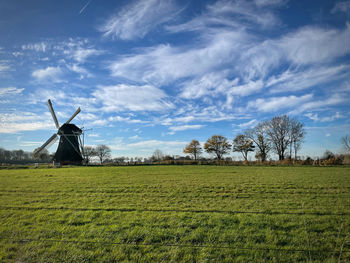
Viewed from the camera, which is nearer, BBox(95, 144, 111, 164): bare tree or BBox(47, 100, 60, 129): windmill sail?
BBox(47, 100, 60, 129): windmill sail

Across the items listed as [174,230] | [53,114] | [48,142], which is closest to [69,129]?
[53,114]

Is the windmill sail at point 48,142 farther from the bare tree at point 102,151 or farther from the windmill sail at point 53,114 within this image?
the bare tree at point 102,151

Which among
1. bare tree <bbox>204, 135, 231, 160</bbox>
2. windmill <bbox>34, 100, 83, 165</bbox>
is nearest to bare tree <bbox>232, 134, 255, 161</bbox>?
bare tree <bbox>204, 135, 231, 160</bbox>

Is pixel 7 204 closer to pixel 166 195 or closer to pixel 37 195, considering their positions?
pixel 37 195

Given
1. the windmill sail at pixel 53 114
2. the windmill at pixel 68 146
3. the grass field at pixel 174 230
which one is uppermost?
the windmill sail at pixel 53 114

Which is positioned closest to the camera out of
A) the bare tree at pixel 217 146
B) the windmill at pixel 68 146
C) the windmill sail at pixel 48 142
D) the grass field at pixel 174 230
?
the grass field at pixel 174 230

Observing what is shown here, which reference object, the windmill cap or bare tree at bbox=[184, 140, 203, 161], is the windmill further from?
bare tree at bbox=[184, 140, 203, 161]

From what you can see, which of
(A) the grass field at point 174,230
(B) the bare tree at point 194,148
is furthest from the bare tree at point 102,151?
(A) the grass field at point 174,230

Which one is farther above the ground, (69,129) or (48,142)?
(69,129)

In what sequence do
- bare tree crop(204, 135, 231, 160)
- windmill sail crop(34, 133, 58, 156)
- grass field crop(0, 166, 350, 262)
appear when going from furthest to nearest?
bare tree crop(204, 135, 231, 160) < windmill sail crop(34, 133, 58, 156) < grass field crop(0, 166, 350, 262)

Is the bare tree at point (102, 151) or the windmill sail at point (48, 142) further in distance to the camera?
the bare tree at point (102, 151)

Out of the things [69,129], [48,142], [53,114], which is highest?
[53,114]

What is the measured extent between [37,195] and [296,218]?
12.5 metres

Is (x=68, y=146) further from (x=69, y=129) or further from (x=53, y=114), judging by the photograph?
(x=53, y=114)
